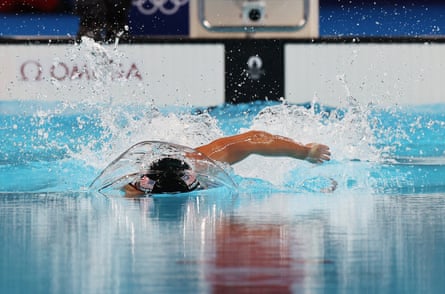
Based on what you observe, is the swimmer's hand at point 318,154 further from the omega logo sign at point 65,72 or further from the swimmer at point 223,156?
the omega logo sign at point 65,72

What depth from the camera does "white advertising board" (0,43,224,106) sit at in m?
9.91

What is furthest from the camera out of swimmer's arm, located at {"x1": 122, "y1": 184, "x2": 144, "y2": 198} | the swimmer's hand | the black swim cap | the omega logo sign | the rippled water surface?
the omega logo sign

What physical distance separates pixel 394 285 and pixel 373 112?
739cm

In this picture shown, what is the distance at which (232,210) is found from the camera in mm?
5605

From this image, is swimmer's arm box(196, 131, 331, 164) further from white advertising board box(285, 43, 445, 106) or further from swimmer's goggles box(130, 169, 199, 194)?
white advertising board box(285, 43, 445, 106)

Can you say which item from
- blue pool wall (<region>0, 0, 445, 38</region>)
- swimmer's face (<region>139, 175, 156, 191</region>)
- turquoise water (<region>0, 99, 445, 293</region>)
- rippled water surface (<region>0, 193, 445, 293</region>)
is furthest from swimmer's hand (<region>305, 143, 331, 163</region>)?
blue pool wall (<region>0, 0, 445, 38</region>)

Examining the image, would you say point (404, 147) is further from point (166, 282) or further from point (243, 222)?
point (166, 282)

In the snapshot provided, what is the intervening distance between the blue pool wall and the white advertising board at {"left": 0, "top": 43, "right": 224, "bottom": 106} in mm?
3336

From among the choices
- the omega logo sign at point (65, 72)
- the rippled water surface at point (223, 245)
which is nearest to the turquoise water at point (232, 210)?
the rippled water surface at point (223, 245)

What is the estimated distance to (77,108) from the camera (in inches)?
402

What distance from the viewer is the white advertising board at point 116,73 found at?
9914 mm

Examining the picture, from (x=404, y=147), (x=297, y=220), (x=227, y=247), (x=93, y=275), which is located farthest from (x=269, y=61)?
(x=93, y=275)

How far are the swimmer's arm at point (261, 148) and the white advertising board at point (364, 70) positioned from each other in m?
3.03

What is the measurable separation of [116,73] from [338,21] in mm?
4382
